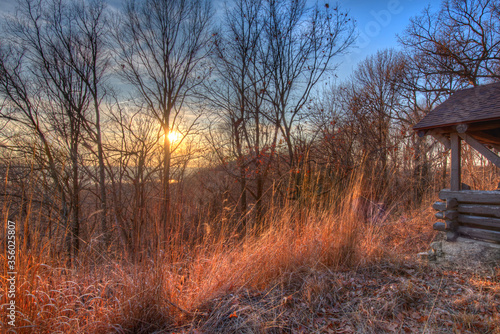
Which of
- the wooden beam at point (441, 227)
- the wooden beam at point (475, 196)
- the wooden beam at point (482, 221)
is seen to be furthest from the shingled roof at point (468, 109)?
the wooden beam at point (441, 227)

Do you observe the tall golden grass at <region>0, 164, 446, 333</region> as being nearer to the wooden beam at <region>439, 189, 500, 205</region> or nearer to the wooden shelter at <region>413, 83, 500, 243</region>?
the wooden shelter at <region>413, 83, 500, 243</region>

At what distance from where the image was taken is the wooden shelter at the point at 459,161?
12.0 ft

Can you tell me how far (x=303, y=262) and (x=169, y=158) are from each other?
6.04 m

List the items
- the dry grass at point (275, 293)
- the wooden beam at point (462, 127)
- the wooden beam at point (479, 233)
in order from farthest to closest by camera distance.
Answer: the wooden beam at point (462, 127) < the wooden beam at point (479, 233) < the dry grass at point (275, 293)

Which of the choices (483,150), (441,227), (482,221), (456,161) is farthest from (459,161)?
(441,227)

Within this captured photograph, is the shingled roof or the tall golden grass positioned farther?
the shingled roof

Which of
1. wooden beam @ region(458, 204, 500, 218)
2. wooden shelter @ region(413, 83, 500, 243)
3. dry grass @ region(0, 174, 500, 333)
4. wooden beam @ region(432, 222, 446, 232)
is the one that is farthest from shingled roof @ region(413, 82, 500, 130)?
dry grass @ region(0, 174, 500, 333)

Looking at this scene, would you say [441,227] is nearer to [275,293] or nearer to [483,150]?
[483,150]

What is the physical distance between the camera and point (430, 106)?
11.3 meters

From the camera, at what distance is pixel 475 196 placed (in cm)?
379

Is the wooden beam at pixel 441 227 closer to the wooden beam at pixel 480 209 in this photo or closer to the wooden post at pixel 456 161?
the wooden beam at pixel 480 209

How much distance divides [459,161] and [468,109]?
0.83 m

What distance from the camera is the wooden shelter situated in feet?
12.0

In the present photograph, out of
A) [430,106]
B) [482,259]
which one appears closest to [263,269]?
[482,259]
